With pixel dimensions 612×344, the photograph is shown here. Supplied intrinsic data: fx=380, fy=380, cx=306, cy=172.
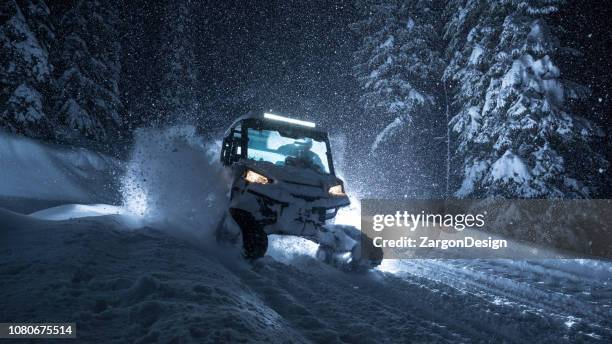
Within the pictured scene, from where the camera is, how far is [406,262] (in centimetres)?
860

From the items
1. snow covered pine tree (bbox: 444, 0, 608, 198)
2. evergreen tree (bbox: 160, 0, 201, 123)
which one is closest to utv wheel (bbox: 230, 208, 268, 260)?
snow covered pine tree (bbox: 444, 0, 608, 198)

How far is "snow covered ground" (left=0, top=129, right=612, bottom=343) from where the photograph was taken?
315 cm

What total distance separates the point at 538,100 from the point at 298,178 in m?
11.0

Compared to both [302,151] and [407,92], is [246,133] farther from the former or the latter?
[407,92]

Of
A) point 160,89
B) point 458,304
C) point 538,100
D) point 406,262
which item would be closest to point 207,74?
point 160,89

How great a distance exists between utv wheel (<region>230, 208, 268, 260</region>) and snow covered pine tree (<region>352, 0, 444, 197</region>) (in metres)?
15.7

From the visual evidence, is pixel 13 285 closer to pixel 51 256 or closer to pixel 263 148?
pixel 51 256

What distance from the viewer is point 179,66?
1404 inches

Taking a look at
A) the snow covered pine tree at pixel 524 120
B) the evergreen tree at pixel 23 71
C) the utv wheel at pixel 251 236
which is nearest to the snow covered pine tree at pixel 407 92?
the snow covered pine tree at pixel 524 120

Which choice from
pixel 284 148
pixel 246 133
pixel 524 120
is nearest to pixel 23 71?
pixel 246 133

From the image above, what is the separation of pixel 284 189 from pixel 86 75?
21723mm

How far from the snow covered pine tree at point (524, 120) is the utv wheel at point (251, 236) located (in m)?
10.6

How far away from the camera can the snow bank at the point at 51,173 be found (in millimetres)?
15423

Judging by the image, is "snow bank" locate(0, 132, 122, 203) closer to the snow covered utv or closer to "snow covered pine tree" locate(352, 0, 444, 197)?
the snow covered utv
